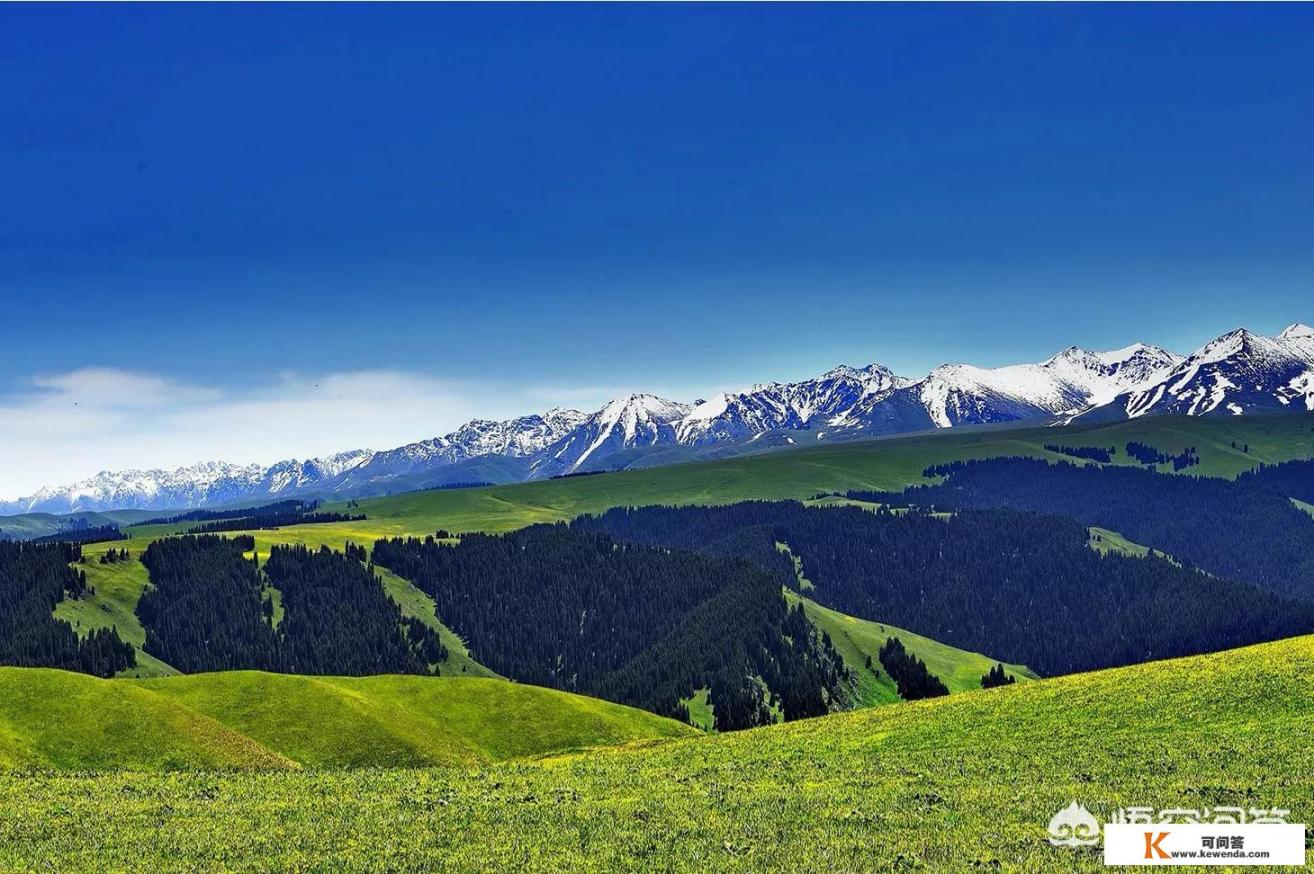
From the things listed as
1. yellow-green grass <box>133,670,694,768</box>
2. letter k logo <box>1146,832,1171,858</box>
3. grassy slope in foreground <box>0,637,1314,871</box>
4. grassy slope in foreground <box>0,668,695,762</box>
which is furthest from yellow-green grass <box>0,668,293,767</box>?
letter k logo <box>1146,832,1171,858</box>

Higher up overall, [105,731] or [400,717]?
[105,731]

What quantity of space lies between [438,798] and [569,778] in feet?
36.2

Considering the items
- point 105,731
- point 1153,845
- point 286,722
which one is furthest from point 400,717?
point 1153,845

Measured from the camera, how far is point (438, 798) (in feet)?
151

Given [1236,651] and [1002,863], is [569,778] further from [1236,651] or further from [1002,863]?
[1236,651]

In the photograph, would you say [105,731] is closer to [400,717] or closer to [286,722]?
[286,722]

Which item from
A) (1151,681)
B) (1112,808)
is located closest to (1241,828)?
(1112,808)

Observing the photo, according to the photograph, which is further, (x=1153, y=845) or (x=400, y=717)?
(x=400, y=717)

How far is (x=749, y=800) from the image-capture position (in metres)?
43.1

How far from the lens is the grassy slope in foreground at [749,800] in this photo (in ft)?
109

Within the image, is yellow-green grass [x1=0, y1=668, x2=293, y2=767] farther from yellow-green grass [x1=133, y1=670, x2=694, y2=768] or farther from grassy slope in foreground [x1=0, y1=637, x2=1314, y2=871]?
grassy slope in foreground [x1=0, y1=637, x2=1314, y2=871]

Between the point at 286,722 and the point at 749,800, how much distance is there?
77963 millimetres

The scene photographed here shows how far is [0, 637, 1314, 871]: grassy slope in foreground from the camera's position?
109 ft

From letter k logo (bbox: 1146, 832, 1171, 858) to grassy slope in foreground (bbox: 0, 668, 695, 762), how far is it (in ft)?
239
